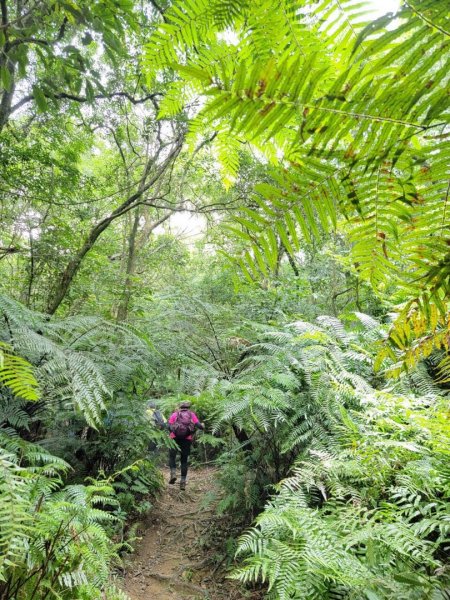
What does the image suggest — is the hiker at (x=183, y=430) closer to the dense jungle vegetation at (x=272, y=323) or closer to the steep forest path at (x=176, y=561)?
the steep forest path at (x=176, y=561)

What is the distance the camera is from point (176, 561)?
158 inches

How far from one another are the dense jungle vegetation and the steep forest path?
0.85 feet

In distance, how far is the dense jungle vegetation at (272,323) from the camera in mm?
471

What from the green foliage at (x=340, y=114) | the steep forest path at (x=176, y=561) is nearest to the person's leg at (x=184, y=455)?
the steep forest path at (x=176, y=561)

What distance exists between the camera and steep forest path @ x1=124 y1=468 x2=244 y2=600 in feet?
11.2

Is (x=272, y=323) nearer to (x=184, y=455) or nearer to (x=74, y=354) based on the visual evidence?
(x=74, y=354)

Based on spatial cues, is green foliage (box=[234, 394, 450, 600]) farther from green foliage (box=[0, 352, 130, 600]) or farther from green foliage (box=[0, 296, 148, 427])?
green foliage (box=[0, 296, 148, 427])

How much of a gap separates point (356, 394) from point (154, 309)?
13.0 feet

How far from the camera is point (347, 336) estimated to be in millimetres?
3734

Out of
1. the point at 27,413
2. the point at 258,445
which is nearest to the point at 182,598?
the point at 258,445

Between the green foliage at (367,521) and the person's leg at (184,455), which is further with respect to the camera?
the person's leg at (184,455)

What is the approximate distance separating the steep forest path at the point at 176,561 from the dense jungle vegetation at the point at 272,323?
0.26m

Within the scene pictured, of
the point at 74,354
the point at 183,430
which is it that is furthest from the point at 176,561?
the point at 74,354

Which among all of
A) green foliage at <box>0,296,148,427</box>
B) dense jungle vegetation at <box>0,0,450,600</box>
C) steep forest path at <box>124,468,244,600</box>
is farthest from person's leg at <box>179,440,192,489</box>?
green foliage at <box>0,296,148,427</box>
